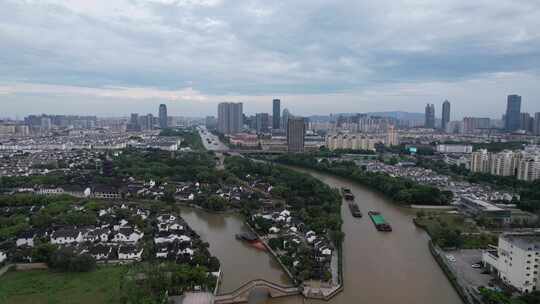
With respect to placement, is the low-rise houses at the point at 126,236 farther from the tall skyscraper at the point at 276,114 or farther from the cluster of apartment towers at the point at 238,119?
the tall skyscraper at the point at 276,114

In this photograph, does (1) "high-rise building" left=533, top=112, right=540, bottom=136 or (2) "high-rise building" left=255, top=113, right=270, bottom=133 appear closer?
(1) "high-rise building" left=533, top=112, right=540, bottom=136

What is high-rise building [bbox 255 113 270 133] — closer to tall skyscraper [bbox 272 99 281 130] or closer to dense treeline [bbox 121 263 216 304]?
tall skyscraper [bbox 272 99 281 130]

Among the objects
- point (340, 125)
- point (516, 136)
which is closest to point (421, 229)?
point (516, 136)

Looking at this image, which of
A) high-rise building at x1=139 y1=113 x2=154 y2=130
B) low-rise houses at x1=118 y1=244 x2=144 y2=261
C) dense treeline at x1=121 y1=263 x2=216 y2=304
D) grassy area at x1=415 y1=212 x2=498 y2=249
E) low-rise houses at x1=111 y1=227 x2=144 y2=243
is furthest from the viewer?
high-rise building at x1=139 y1=113 x2=154 y2=130

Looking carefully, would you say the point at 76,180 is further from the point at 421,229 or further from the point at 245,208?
the point at 421,229

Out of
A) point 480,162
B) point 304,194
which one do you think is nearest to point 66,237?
point 304,194

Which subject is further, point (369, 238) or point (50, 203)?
point (50, 203)

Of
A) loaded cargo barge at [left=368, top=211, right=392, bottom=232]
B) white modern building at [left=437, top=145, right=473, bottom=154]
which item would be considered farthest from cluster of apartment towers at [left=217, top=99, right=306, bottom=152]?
loaded cargo barge at [left=368, top=211, right=392, bottom=232]
